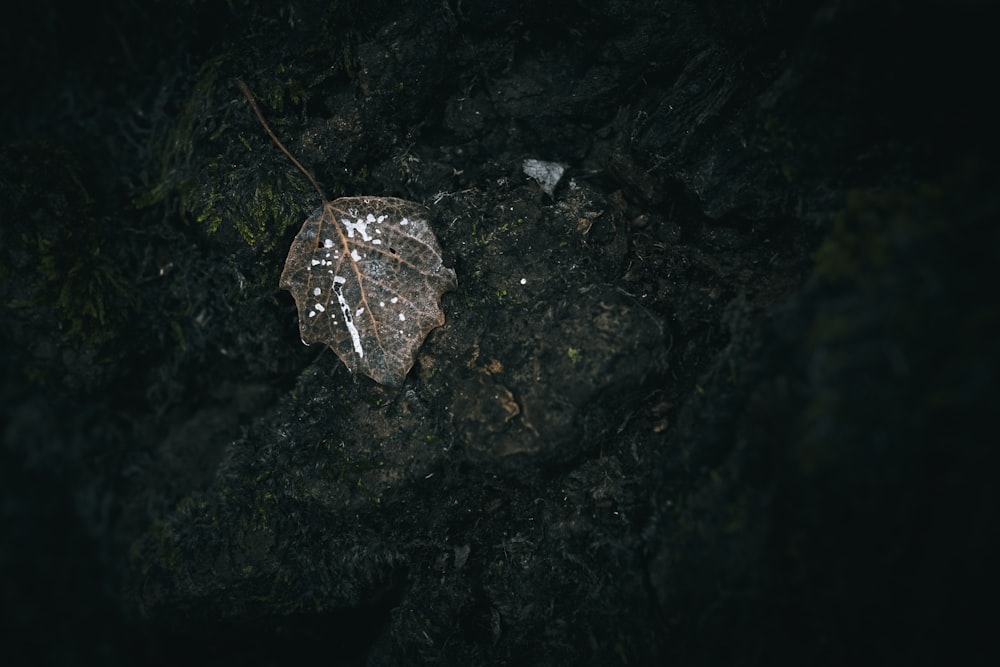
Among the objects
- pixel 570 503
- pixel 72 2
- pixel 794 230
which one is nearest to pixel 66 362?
pixel 72 2

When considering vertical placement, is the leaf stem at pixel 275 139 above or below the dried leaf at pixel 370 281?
above

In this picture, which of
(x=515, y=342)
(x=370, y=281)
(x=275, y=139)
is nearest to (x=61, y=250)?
(x=275, y=139)

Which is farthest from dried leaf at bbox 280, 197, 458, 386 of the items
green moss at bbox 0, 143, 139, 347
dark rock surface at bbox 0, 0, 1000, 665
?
green moss at bbox 0, 143, 139, 347

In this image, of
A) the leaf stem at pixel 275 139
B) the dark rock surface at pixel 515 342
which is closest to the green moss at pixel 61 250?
the dark rock surface at pixel 515 342

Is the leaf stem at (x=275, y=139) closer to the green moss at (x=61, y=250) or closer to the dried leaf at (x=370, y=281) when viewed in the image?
the dried leaf at (x=370, y=281)

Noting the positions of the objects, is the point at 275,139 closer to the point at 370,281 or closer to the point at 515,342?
the point at 370,281

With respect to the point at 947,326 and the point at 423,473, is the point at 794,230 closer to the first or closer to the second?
the point at 947,326
